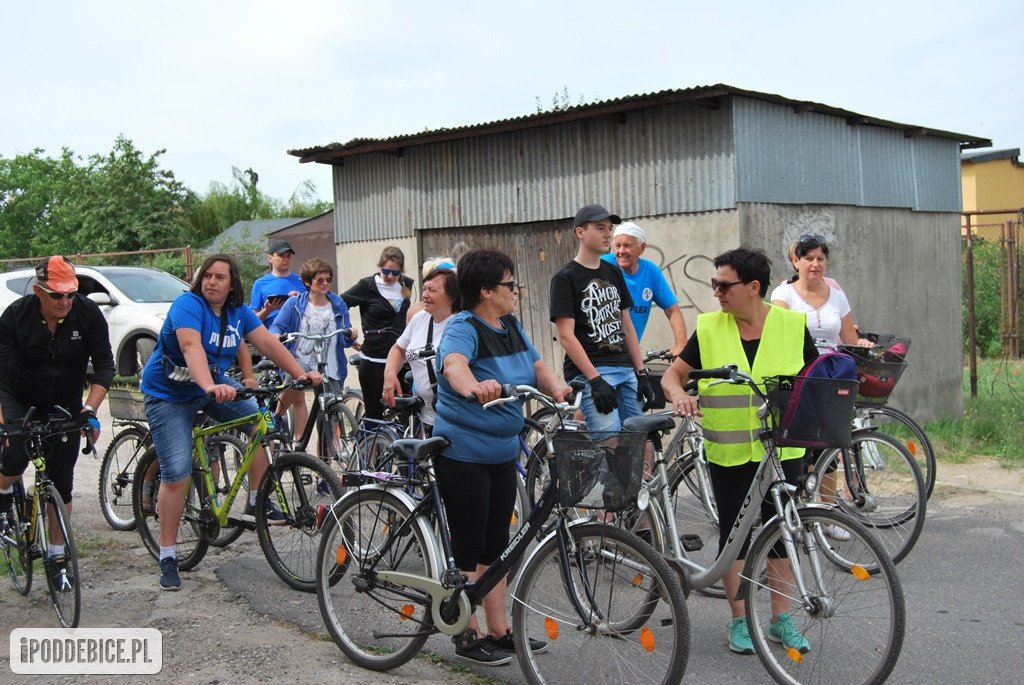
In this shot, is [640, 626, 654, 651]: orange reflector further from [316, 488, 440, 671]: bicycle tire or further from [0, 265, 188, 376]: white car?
[0, 265, 188, 376]: white car

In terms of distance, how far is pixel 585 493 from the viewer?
399 cm

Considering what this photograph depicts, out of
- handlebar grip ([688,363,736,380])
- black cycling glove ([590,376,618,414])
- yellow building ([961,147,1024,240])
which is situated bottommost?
black cycling glove ([590,376,618,414])

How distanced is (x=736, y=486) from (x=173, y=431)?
3.35 metres

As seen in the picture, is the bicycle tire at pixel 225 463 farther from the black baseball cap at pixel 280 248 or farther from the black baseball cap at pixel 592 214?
the black baseball cap at pixel 280 248

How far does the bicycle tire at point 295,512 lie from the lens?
19.1 ft

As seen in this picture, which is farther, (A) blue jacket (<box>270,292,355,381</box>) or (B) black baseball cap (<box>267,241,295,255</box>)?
(B) black baseball cap (<box>267,241,295,255</box>)

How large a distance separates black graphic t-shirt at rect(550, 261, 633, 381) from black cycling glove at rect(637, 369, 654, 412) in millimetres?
119

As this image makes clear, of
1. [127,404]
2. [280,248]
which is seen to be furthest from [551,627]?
[280,248]

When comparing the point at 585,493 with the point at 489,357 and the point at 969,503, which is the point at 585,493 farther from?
the point at 969,503

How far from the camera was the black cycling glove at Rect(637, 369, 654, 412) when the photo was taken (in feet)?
21.2

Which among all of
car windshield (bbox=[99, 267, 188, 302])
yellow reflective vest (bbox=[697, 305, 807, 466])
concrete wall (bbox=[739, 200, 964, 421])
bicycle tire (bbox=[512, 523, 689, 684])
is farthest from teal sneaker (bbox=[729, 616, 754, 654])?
car windshield (bbox=[99, 267, 188, 302])

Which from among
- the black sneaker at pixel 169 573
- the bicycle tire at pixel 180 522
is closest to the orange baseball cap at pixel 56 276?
the bicycle tire at pixel 180 522

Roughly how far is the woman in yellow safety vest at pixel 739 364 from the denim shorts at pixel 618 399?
4.26 ft

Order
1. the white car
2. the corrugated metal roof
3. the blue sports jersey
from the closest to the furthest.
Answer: the blue sports jersey → the corrugated metal roof → the white car
